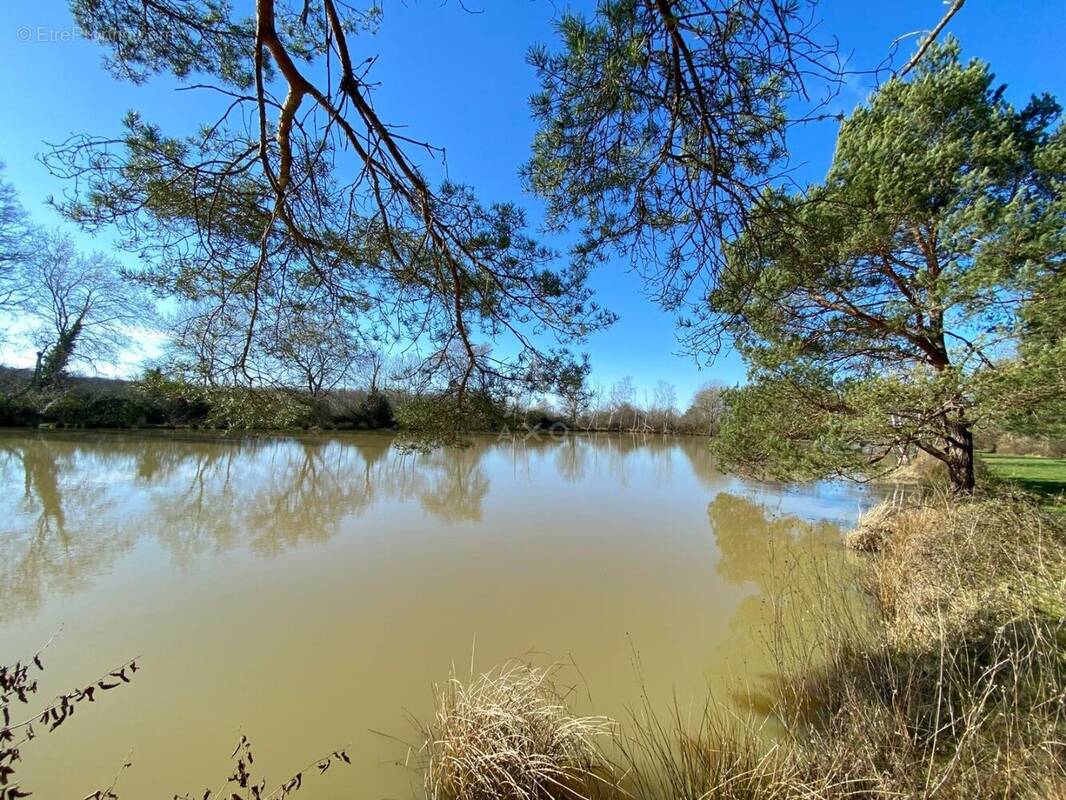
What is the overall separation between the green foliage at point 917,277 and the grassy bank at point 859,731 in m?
1.70

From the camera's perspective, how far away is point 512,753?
1.52m

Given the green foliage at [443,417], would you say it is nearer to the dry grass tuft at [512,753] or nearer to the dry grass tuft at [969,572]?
the dry grass tuft at [512,753]

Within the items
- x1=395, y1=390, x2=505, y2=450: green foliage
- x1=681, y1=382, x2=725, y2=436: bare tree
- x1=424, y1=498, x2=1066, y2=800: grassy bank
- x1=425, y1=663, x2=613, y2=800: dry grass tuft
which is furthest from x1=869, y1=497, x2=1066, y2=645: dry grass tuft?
x1=681, y1=382, x2=725, y2=436: bare tree

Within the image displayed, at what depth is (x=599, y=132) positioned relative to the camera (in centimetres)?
189

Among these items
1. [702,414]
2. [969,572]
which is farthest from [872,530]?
[702,414]


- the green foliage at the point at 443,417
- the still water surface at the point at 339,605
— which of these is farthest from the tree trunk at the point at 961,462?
the green foliage at the point at 443,417

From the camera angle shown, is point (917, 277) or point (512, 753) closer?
point (512, 753)

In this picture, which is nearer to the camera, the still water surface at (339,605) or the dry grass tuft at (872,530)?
the still water surface at (339,605)

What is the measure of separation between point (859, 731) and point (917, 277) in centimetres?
443

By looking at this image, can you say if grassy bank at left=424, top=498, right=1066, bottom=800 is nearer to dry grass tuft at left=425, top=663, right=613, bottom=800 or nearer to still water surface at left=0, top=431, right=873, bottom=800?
dry grass tuft at left=425, top=663, right=613, bottom=800

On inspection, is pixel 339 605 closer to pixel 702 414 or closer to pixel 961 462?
pixel 961 462

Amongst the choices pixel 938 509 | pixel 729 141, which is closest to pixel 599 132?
pixel 729 141

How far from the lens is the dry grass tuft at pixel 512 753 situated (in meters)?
1.53

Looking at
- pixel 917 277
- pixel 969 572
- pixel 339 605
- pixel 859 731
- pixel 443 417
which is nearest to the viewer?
pixel 859 731
